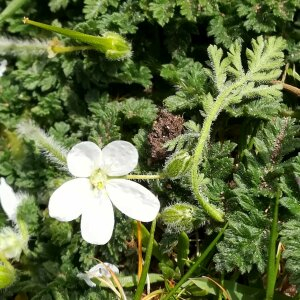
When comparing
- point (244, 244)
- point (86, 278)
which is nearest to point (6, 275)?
point (86, 278)

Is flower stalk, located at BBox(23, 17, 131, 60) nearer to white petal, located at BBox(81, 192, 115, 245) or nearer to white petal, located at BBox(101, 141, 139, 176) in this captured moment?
white petal, located at BBox(101, 141, 139, 176)

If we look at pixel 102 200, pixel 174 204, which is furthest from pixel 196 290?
pixel 102 200

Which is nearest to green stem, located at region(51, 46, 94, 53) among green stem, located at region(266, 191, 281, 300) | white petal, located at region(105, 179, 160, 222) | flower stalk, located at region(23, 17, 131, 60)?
flower stalk, located at region(23, 17, 131, 60)

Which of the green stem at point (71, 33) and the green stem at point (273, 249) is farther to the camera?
the green stem at point (71, 33)

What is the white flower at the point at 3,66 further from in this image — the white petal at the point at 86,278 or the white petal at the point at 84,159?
the white petal at the point at 86,278

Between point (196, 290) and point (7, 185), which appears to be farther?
point (7, 185)

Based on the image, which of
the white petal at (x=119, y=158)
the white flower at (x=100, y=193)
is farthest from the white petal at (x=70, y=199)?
the white petal at (x=119, y=158)

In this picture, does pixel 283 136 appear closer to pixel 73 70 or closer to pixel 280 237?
pixel 280 237
